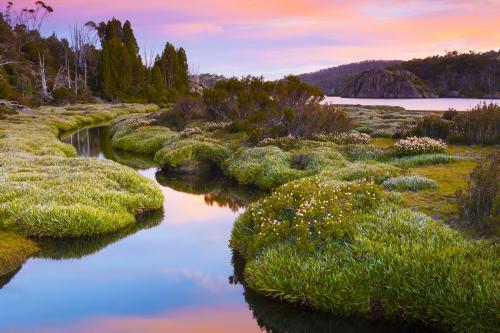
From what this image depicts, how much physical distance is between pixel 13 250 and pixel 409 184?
13.3 m

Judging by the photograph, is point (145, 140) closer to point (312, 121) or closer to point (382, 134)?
point (312, 121)

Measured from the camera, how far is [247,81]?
150 ft

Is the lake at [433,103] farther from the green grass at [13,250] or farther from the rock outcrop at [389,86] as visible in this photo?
the green grass at [13,250]

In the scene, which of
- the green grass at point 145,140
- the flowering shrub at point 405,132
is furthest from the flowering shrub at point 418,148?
the green grass at point 145,140

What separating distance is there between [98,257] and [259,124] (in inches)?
946

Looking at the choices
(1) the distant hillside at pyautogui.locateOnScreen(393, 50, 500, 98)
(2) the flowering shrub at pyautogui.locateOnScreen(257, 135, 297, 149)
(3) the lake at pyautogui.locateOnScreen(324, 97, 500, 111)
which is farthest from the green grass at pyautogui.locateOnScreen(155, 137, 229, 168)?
(1) the distant hillside at pyautogui.locateOnScreen(393, 50, 500, 98)

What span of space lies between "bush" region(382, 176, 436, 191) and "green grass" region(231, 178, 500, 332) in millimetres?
4247

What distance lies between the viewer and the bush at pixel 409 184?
1725 cm

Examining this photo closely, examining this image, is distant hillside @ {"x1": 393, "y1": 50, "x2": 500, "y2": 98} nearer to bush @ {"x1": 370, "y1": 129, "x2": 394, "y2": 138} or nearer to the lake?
the lake

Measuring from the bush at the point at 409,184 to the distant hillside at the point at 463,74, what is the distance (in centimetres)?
13595

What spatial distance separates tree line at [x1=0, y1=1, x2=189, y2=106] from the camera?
93812 millimetres

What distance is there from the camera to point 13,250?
1342 centimetres

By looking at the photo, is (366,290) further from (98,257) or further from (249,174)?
(249,174)

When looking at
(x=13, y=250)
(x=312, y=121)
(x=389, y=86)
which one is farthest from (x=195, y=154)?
(x=389, y=86)
